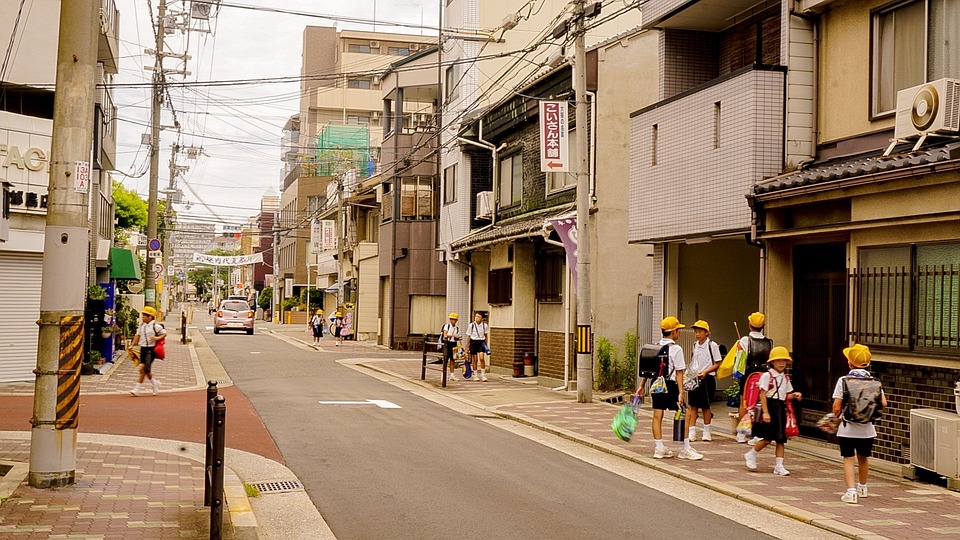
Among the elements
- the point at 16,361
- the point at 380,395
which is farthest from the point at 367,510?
the point at 16,361

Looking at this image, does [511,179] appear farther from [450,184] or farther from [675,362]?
[675,362]

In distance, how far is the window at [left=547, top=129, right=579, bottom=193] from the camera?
22.9m

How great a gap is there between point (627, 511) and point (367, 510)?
2524 mm

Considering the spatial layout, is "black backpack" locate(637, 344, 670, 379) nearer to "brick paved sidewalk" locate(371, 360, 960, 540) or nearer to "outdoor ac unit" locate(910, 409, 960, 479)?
"brick paved sidewalk" locate(371, 360, 960, 540)

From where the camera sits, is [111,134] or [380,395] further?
[111,134]

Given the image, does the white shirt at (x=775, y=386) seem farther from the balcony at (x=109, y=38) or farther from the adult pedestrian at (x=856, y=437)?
the balcony at (x=109, y=38)

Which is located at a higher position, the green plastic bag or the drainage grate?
the green plastic bag

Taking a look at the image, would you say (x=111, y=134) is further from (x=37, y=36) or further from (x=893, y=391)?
(x=893, y=391)

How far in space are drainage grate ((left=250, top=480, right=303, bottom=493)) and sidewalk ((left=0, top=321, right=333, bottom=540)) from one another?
0.13 ft

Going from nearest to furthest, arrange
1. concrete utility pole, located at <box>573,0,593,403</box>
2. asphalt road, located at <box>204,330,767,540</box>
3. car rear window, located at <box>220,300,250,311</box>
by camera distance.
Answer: asphalt road, located at <box>204,330,767,540</box>, concrete utility pole, located at <box>573,0,593,403</box>, car rear window, located at <box>220,300,250,311</box>

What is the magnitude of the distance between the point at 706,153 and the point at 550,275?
924cm

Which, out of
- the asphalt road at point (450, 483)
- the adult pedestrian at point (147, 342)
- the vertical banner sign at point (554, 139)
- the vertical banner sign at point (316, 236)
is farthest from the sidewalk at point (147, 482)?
the vertical banner sign at point (316, 236)

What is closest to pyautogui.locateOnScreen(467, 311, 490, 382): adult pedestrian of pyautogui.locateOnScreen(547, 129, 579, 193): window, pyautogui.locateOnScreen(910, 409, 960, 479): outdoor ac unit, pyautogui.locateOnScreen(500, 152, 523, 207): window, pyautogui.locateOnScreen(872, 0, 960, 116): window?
pyautogui.locateOnScreen(547, 129, 579, 193): window

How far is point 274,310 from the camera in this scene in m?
86.1
